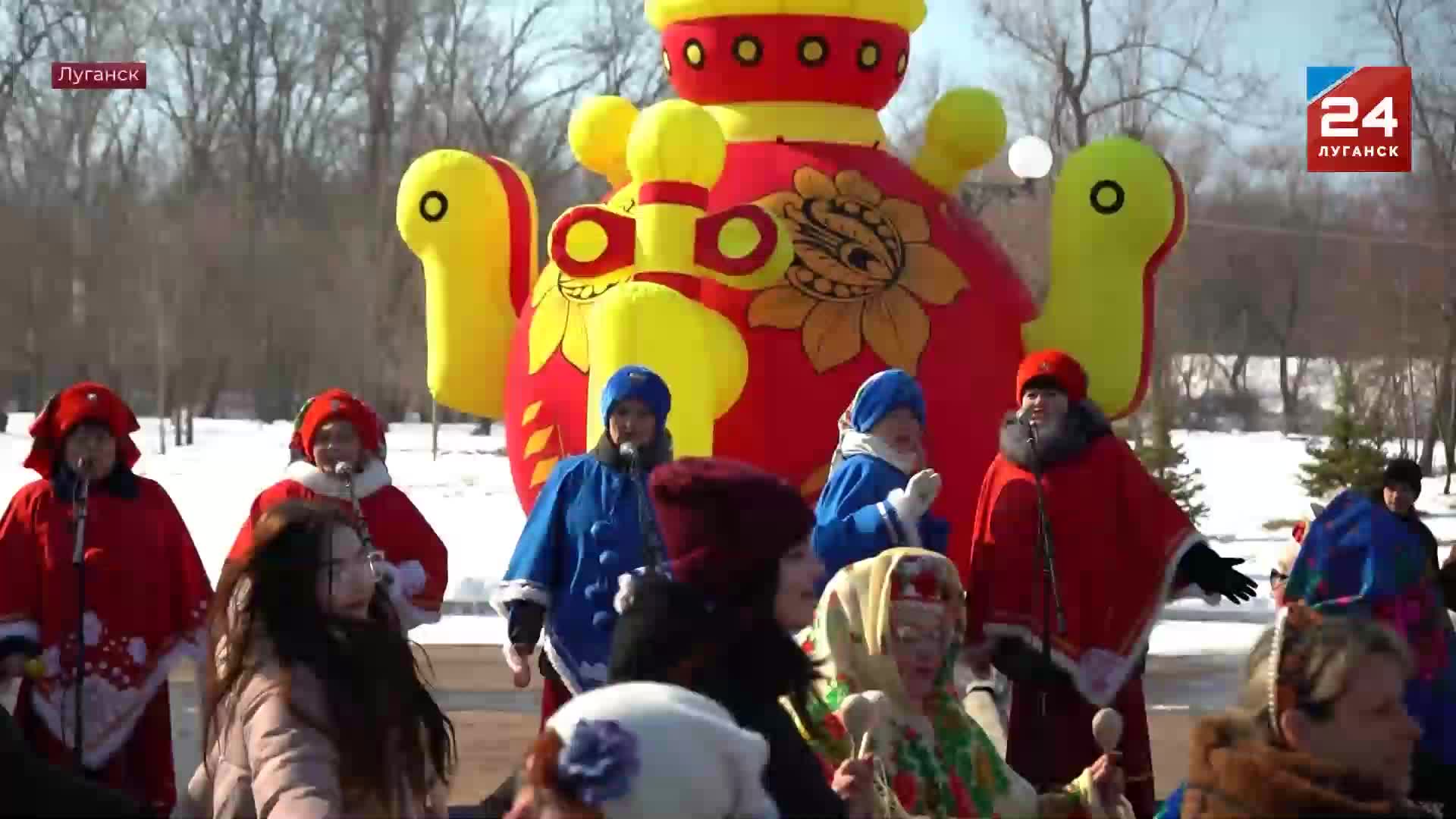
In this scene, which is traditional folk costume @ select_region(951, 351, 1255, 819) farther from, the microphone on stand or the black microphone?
the microphone on stand

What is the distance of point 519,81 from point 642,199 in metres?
31.5

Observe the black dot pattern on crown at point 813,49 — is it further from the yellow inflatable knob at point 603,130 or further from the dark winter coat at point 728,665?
the dark winter coat at point 728,665

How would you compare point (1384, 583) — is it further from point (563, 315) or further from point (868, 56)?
point (868, 56)

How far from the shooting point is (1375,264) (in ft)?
124

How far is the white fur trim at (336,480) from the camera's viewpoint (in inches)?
273

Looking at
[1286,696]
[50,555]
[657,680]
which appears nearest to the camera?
[1286,696]

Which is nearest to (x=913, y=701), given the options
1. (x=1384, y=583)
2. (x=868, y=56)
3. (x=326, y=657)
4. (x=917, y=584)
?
(x=917, y=584)

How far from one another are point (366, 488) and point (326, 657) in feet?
10.0

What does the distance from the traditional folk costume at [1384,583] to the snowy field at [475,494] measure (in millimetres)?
6518

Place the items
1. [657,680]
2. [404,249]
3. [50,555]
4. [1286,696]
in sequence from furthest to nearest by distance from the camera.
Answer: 1. [404,249]
2. [50,555]
3. [657,680]
4. [1286,696]

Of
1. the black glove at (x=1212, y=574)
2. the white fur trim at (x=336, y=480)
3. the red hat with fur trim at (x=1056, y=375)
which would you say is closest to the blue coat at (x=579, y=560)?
the white fur trim at (x=336, y=480)

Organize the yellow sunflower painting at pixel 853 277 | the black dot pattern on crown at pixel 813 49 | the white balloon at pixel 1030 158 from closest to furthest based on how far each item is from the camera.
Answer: the yellow sunflower painting at pixel 853 277, the black dot pattern on crown at pixel 813 49, the white balloon at pixel 1030 158

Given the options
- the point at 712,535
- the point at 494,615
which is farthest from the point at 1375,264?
the point at 712,535

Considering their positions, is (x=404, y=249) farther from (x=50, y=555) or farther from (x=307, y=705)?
(x=307, y=705)
